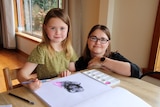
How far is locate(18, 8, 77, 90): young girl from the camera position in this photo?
109cm

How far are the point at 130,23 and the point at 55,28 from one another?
109cm

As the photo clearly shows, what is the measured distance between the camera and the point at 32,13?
3.72 m

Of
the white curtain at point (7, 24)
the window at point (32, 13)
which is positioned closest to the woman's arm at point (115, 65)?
the window at point (32, 13)

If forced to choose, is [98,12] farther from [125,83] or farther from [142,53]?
[125,83]

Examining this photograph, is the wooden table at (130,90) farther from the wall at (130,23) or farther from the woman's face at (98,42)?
the wall at (130,23)

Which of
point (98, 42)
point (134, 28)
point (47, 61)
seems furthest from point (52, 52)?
point (134, 28)

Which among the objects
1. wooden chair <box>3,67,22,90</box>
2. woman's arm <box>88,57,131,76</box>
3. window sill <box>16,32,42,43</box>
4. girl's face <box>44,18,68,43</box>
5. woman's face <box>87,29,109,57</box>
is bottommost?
window sill <box>16,32,42,43</box>

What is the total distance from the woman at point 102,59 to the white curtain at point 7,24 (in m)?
3.06

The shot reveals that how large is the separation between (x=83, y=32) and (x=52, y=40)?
1338 millimetres

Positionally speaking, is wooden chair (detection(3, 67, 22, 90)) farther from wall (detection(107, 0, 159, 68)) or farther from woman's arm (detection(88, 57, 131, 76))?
wall (detection(107, 0, 159, 68))

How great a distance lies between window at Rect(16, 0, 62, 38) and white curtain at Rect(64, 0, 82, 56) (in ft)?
2.44

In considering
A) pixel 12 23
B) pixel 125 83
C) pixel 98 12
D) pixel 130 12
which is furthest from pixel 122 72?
pixel 12 23

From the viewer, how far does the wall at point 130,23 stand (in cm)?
175

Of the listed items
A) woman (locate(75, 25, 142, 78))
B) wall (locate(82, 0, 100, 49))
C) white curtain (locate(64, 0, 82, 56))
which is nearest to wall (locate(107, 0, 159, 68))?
wall (locate(82, 0, 100, 49))
